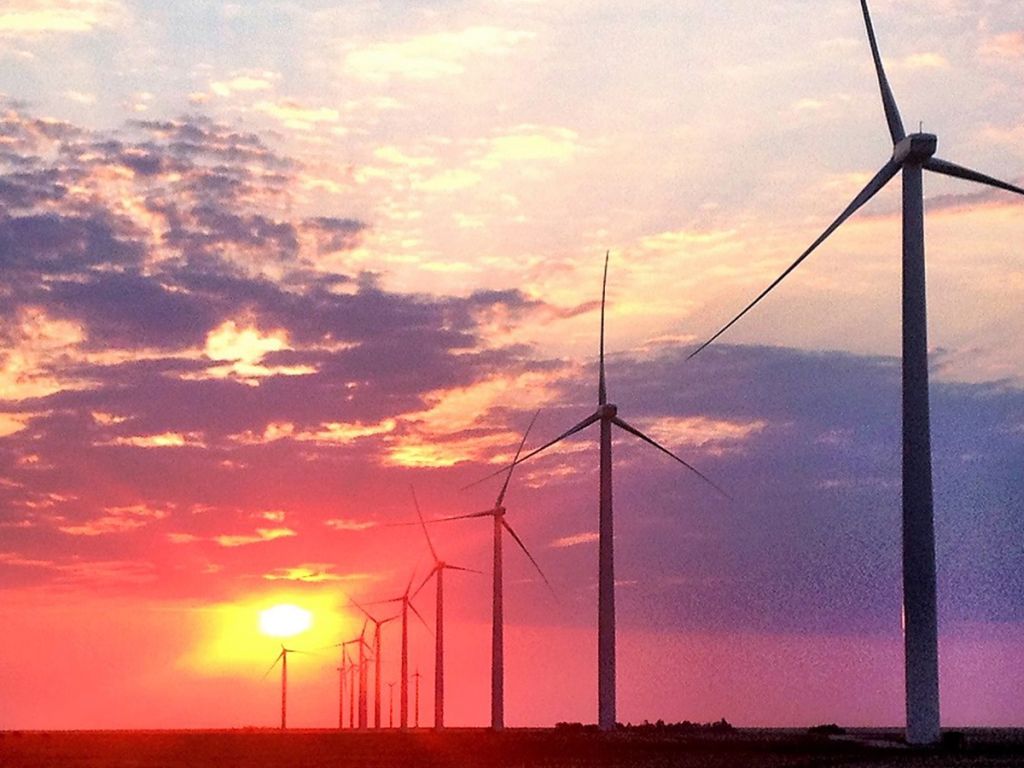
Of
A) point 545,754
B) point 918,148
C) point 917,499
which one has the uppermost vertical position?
point 918,148

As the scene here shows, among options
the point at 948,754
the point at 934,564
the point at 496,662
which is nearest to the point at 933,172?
the point at 934,564

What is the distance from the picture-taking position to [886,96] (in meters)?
94.7

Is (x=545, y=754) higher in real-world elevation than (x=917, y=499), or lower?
lower

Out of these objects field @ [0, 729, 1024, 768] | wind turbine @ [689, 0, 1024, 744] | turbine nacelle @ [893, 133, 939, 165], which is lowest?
field @ [0, 729, 1024, 768]

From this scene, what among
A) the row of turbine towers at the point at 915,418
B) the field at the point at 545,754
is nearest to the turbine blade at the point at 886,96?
the row of turbine towers at the point at 915,418

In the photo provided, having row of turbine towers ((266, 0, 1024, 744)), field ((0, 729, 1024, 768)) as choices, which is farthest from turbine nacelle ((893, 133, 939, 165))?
field ((0, 729, 1024, 768))

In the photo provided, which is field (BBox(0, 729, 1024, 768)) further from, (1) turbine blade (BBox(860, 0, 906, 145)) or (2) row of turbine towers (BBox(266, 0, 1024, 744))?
(1) turbine blade (BBox(860, 0, 906, 145))

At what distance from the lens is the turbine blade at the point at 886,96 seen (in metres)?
93.1

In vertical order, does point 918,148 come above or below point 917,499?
above

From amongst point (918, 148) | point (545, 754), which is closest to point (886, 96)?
point (918, 148)

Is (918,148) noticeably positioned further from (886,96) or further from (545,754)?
(545,754)

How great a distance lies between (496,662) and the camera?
153 metres

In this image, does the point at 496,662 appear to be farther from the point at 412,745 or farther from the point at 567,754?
the point at 567,754

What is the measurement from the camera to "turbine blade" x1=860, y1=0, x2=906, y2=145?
9306cm
